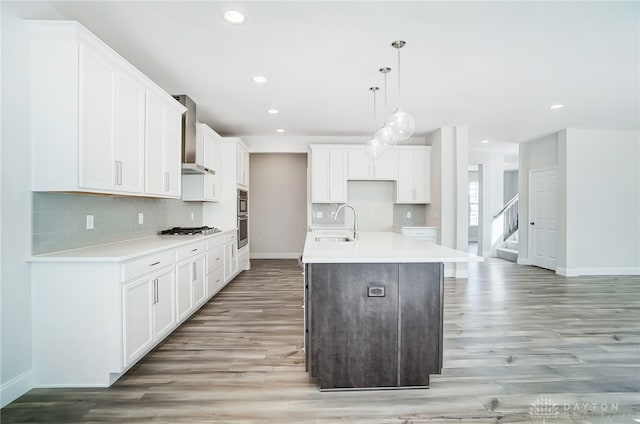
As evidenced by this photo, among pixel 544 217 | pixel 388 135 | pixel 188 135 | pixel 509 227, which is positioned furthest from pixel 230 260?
pixel 509 227

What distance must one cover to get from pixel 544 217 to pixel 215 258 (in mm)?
6446

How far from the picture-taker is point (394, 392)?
7.09 feet

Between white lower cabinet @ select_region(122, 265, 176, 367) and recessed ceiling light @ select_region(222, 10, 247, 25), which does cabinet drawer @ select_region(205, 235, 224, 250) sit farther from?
recessed ceiling light @ select_region(222, 10, 247, 25)

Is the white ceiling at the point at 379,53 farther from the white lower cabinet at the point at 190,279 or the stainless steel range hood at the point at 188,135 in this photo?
the white lower cabinet at the point at 190,279

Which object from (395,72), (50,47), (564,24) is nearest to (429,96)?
(395,72)

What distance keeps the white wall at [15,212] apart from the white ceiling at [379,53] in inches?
15.9

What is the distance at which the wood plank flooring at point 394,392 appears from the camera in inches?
76.2

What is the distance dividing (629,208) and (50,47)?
27.9ft

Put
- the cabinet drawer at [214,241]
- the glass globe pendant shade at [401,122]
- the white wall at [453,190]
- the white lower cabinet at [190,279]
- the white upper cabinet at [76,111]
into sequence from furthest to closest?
the white wall at [453,190], the cabinet drawer at [214,241], the white lower cabinet at [190,279], the glass globe pendant shade at [401,122], the white upper cabinet at [76,111]

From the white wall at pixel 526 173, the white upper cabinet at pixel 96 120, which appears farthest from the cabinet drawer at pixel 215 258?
the white wall at pixel 526 173

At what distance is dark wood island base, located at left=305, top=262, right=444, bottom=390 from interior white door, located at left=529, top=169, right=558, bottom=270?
5577 mm

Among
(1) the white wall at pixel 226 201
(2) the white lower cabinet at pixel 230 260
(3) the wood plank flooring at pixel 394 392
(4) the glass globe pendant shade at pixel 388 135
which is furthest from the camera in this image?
(1) the white wall at pixel 226 201

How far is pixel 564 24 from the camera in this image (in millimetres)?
2424

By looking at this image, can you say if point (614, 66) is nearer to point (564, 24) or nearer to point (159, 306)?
point (564, 24)
